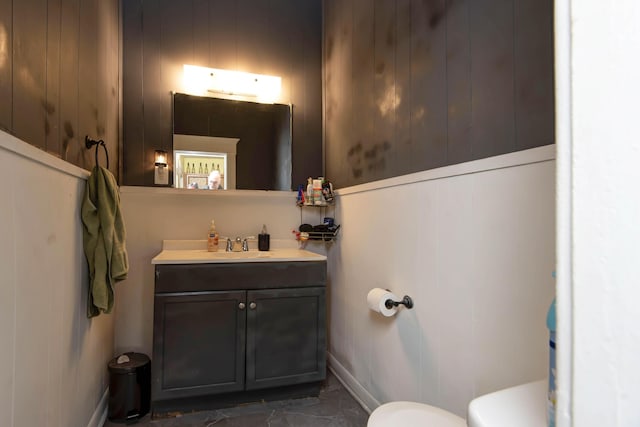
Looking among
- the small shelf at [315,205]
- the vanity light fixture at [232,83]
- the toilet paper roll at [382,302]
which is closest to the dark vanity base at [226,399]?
the toilet paper roll at [382,302]

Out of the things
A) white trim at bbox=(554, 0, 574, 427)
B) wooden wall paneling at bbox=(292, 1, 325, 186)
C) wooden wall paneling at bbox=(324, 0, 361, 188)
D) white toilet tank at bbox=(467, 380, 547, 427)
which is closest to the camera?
white trim at bbox=(554, 0, 574, 427)

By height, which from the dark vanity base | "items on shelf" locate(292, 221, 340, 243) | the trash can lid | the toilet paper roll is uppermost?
"items on shelf" locate(292, 221, 340, 243)

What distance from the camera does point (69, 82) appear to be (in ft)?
4.39

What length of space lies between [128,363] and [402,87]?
2068 millimetres

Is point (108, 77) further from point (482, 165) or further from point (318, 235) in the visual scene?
point (482, 165)

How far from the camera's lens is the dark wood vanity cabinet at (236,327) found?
1797 millimetres

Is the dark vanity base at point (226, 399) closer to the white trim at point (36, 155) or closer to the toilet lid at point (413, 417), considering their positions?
the toilet lid at point (413, 417)

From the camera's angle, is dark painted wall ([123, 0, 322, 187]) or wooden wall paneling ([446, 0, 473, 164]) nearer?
wooden wall paneling ([446, 0, 473, 164])

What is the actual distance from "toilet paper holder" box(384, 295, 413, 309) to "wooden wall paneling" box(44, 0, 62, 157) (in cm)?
146

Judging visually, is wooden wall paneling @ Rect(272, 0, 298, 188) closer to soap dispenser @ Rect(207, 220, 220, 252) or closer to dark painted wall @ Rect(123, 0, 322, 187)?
dark painted wall @ Rect(123, 0, 322, 187)

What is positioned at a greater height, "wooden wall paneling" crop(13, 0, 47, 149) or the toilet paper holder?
"wooden wall paneling" crop(13, 0, 47, 149)

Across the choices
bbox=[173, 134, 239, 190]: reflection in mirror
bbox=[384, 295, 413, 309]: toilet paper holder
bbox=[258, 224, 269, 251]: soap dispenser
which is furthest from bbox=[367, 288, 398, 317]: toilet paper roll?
bbox=[173, 134, 239, 190]: reflection in mirror

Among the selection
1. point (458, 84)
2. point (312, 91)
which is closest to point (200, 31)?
point (312, 91)

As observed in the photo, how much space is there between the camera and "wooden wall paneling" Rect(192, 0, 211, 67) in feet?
7.84
